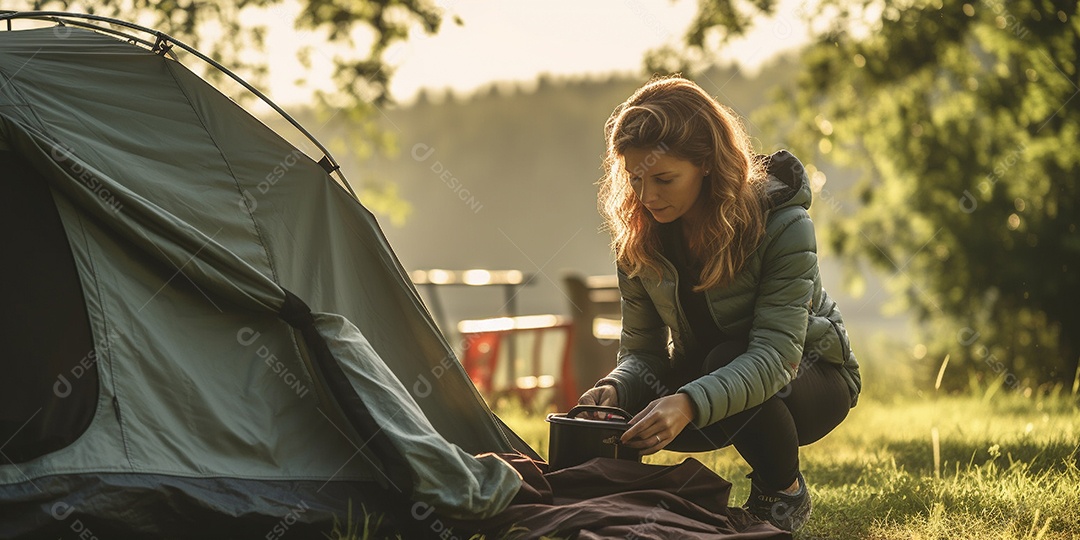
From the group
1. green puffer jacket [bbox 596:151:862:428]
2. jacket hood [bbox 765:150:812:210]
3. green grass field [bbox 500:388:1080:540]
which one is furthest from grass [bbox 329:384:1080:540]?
jacket hood [bbox 765:150:812:210]

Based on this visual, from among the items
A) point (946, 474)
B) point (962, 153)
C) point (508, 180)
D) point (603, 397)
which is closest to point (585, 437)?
point (603, 397)

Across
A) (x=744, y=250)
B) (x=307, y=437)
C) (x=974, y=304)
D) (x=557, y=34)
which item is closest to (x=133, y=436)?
(x=307, y=437)

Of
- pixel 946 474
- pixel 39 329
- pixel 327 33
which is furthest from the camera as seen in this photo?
pixel 327 33

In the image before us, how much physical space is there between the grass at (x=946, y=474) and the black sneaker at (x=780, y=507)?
93 mm

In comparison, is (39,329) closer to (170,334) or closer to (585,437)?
(170,334)

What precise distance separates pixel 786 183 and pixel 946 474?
Result: 4.35ft

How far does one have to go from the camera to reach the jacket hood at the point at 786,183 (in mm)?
2768

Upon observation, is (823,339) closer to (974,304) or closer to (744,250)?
(744,250)

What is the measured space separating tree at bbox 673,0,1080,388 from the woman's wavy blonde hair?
11.8 feet

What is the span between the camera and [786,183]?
2.82 metres

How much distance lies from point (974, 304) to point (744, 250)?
502cm

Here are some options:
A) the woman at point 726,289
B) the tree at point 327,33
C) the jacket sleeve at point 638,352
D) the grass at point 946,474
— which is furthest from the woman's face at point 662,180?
the tree at point 327,33

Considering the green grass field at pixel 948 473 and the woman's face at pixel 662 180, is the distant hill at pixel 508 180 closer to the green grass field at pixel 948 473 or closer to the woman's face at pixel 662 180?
the green grass field at pixel 948 473

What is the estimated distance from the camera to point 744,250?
2.71 m
